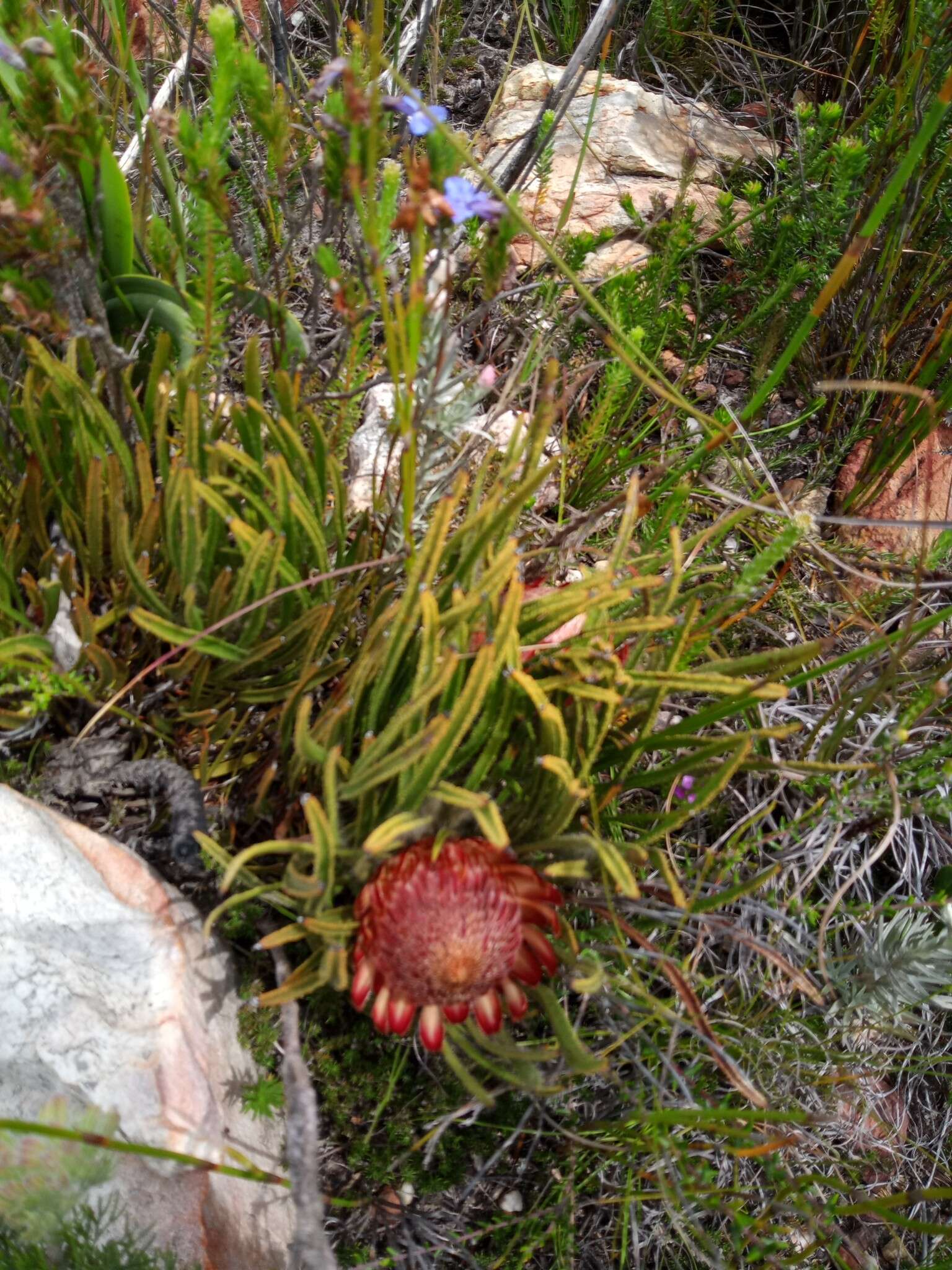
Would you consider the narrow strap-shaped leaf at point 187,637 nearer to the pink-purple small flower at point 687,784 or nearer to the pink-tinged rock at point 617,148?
the pink-purple small flower at point 687,784

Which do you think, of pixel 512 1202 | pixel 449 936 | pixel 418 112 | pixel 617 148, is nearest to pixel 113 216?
pixel 418 112

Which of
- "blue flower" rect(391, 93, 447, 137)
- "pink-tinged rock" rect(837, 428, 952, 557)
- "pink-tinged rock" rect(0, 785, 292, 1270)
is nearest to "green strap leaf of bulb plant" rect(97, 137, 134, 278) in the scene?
"blue flower" rect(391, 93, 447, 137)

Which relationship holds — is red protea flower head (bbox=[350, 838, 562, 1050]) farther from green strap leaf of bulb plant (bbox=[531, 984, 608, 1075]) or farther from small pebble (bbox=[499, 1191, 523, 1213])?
small pebble (bbox=[499, 1191, 523, 1213])

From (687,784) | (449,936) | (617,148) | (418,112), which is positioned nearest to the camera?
(449,936)

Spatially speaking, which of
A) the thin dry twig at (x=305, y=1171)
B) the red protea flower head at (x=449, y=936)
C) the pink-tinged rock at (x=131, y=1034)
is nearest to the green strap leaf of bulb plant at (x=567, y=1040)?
the red protea flower head at (x=449, y=936)

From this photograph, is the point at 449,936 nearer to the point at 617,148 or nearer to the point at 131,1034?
the point at 131,1034
